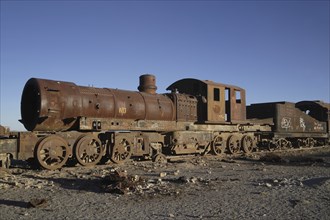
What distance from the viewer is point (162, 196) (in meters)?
7.36

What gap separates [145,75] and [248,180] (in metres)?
7.88

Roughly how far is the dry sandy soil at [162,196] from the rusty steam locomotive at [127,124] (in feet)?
5.51

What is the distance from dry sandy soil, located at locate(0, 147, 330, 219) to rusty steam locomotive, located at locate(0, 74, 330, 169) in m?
1.68

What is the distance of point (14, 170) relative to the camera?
11211 millimetres

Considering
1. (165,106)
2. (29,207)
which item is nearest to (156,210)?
(29,207)

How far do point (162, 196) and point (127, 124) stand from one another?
654 centimetres

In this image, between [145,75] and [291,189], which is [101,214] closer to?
[291,189]

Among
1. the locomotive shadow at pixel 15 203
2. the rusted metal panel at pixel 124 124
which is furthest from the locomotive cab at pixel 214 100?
the locomotive shadow at pixel 15 203

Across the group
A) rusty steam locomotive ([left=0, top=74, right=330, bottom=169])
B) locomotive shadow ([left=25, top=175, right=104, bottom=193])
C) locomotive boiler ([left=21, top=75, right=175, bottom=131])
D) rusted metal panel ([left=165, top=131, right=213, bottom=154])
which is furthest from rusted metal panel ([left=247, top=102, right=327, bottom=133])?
locomotive shadow ([left=25, top=175, right=104, bottom=193])

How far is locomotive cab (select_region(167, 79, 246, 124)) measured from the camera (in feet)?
54.5

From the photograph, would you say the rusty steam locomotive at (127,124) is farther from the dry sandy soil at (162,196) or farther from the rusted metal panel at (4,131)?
the dry sandy soil at (162,196)

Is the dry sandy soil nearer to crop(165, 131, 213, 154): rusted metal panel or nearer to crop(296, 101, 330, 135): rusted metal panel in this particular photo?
crop(165, 131, 213, 154): rusted metal panel

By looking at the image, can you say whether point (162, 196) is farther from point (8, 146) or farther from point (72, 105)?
point (72, 105)

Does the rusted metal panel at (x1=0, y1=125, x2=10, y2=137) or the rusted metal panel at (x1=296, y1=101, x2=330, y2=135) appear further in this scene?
the rusted metal panel at (x1=296, y1=101, x2=330, y2=135)
